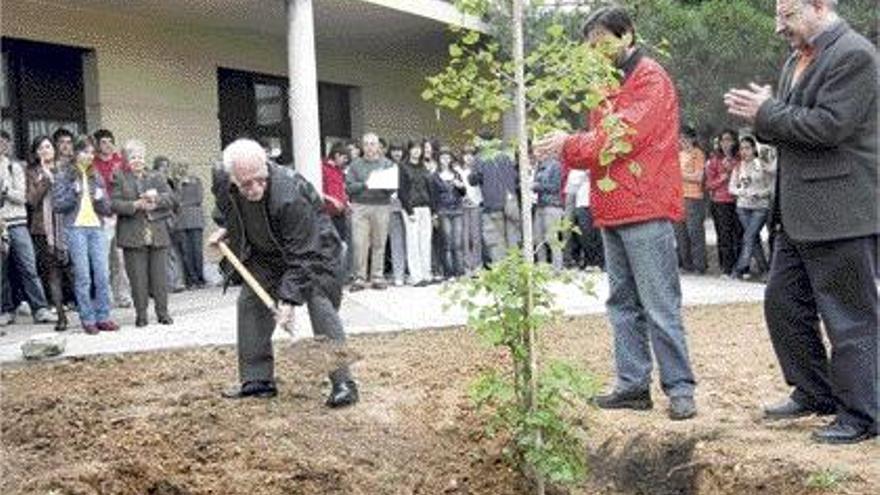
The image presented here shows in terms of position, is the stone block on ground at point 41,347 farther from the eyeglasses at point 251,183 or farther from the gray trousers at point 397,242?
the gray trousers at point 397,242

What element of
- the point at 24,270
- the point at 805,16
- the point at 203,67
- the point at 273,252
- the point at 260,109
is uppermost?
the point at 203,67

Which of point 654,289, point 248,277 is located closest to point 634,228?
point 654,289

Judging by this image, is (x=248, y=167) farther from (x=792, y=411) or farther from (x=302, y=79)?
(x=302, y=79)

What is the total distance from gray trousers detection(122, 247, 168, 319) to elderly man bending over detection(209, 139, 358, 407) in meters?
3.17

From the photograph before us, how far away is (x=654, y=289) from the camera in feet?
16.8

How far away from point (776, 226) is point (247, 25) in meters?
12.2

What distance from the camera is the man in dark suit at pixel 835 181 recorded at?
4.57 m

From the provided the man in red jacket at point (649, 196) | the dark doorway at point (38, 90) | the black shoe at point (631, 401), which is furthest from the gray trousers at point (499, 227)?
the man in red jacket at point (649, 196)

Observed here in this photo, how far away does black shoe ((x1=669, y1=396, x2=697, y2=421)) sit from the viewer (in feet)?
17.0

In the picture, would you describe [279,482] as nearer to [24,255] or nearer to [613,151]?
[613,151]

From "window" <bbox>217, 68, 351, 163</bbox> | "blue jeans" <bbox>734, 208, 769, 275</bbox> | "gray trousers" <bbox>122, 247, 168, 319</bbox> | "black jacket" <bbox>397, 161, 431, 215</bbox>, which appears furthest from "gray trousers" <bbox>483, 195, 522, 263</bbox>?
"gray trousers" <bbox>122, 247, 168, 319</bbox>

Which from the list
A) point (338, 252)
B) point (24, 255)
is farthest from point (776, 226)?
point (24, 255)

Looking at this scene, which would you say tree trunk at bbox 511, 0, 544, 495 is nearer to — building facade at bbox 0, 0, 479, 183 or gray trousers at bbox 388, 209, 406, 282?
gray trousers at bbox 388, 209, 406, 282

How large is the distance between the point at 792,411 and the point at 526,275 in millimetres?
1688
